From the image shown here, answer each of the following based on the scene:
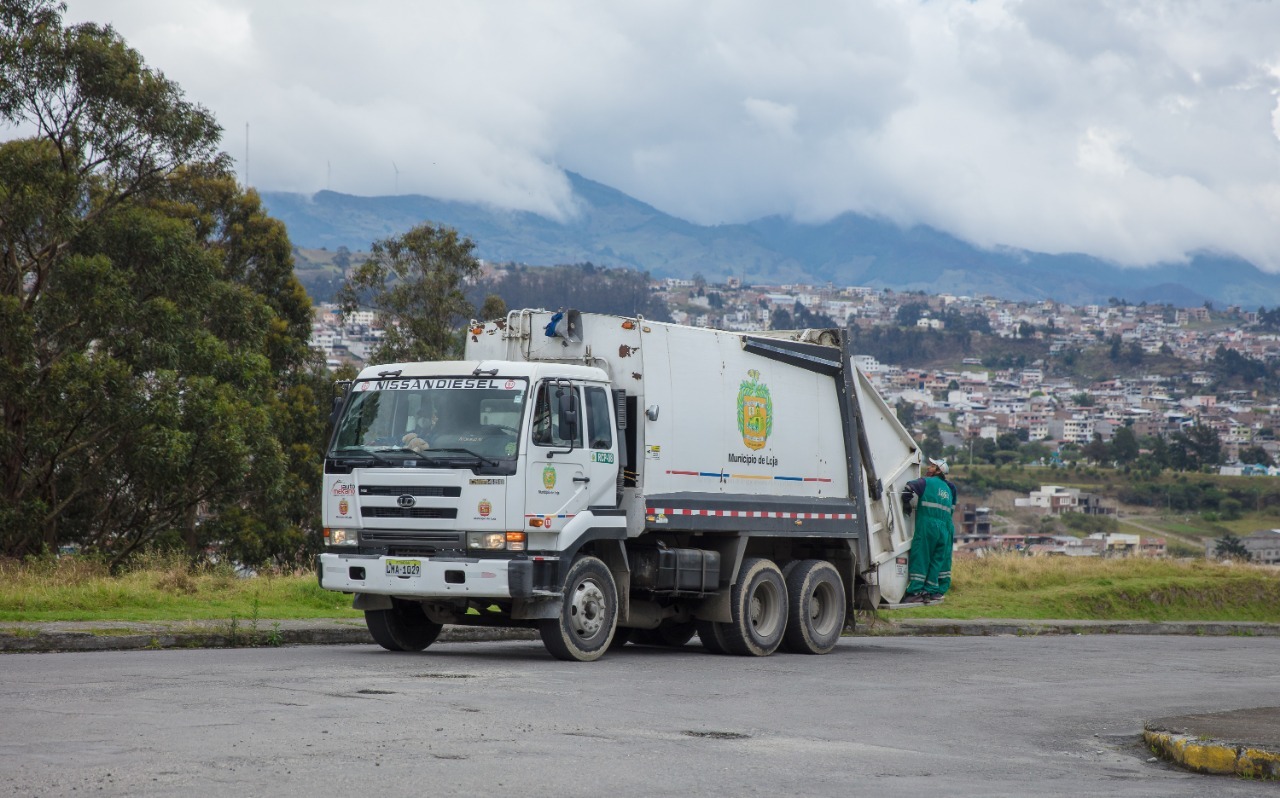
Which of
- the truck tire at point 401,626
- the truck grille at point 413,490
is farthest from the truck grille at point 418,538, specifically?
the truck tire at point 401,626

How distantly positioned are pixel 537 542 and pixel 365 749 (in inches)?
200

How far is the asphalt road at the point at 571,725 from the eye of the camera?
7418 millimetres

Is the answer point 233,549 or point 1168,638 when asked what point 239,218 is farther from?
point 1168,638

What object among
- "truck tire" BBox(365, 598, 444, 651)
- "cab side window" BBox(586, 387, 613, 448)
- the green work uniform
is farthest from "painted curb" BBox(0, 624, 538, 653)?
the green work uniform

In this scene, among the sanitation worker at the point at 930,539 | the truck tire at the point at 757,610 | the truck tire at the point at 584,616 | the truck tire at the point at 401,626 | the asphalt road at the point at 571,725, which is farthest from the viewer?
the sanitation worker at the point at 930,539

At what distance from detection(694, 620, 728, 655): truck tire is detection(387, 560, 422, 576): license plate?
3.71 meters

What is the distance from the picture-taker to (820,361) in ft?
54.1

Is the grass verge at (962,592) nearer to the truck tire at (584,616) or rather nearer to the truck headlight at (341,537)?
the truck headlight at (341,537)

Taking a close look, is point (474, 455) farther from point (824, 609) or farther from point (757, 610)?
point (824, 609)

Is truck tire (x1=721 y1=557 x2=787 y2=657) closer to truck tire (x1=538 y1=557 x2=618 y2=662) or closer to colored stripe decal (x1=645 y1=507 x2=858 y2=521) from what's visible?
colored stripe decal (x1=645 y1=507 x2=858 y2=521)

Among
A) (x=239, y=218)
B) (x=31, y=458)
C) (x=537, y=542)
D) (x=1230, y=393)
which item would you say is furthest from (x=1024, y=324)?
(x=537, y=542)

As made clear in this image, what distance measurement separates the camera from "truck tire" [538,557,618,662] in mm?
13312

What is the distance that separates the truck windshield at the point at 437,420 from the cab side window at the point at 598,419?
77cm

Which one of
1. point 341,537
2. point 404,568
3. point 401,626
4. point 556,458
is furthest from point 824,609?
point 341,537
